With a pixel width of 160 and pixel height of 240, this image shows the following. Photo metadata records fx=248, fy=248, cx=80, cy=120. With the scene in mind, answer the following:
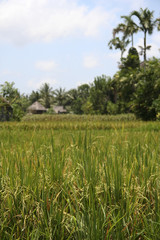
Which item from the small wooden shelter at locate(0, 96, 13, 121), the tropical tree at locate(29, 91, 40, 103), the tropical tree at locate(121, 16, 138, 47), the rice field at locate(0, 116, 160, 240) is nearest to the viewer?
the rice field at locate(0, 116, 160, 240)

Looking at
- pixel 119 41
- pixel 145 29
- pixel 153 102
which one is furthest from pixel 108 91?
pixel 153 102

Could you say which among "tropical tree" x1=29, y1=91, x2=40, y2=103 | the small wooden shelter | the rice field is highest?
"tropical tree" x1=29, y1=91, x2=40, y2=103

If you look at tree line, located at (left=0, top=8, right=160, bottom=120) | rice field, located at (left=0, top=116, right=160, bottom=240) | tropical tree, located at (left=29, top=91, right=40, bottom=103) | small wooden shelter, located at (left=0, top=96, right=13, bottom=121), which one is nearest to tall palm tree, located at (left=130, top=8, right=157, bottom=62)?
tree line, located at (left=0, top=8, right=160, bottom=120)

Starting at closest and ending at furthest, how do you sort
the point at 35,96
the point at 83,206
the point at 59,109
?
the point at 83,206 → the point at 59,109 → the point at 35,96

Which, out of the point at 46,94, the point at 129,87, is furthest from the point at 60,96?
the point at 129,87

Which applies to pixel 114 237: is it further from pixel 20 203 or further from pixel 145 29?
pixel 145 29

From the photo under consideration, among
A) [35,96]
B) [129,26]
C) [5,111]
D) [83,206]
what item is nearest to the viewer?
[83,206]

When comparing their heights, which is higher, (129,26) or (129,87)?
(129,26)

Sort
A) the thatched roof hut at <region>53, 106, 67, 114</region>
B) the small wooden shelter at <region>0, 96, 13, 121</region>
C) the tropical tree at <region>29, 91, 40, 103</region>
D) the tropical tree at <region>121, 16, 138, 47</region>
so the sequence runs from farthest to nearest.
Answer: the tropical tree at <region>29, 91, 40, 103</region>
the thatched roof hut at <region>53, 106, 67, 114</region>
the tropical tree at <region>121, 16, 138, 47</region>
the small wooden shelter at <region>0, 96, 13, 121</region>

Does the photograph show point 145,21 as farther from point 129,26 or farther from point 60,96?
point 60,96

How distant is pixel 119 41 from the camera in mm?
30000

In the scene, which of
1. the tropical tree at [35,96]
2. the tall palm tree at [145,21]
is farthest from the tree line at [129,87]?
the tropical tree at [35,96]

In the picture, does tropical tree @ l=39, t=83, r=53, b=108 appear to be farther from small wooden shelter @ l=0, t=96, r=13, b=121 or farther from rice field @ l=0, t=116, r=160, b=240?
rice field @ l=0, t=116, r=160, b=240

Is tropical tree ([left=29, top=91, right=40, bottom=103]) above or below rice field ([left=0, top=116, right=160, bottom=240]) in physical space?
above
